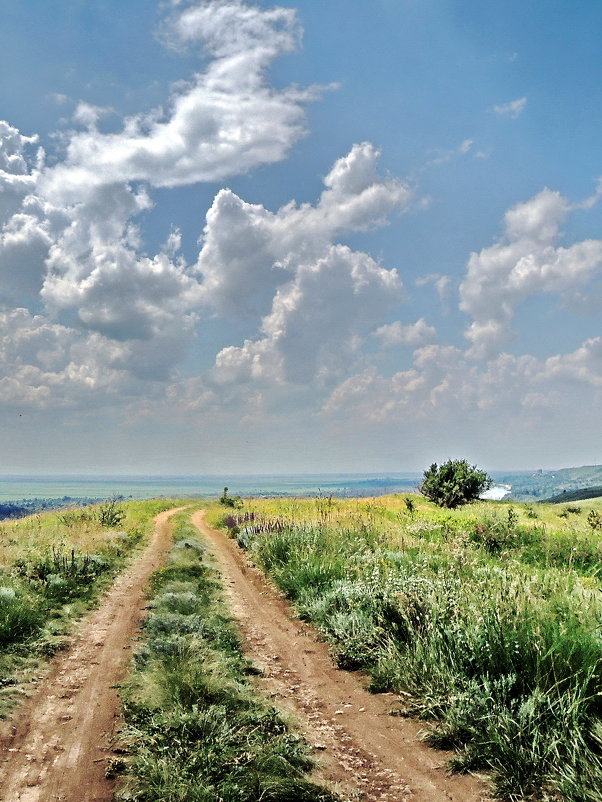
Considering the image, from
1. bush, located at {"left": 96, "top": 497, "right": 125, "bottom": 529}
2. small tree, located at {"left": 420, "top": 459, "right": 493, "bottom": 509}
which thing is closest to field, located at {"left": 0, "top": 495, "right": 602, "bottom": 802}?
bush, located at {"left": 96, "top": 497, "right": 125, "bottom": 529}

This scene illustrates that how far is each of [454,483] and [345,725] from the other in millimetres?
46622

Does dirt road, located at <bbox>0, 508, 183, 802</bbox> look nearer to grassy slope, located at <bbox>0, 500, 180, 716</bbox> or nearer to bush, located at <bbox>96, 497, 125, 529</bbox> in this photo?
grassy slope, located at <bbox>0, 500, 180, 716</bbox>

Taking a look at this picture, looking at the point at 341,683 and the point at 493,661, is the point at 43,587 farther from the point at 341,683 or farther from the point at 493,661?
A: the point at 493,661

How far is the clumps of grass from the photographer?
16.2 feet

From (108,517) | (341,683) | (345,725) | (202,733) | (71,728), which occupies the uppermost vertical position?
(202,733)

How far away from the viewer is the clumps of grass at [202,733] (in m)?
4.93

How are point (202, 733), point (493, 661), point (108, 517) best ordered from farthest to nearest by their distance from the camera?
1. point (108, 517)
2. point (493, 661)
3. point (202, 733)

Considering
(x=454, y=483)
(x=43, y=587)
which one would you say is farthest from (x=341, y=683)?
(x=454, y=483)

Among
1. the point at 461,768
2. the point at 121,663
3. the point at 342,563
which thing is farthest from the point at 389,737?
the point at 342,563

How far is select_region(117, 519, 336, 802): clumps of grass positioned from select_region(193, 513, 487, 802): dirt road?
43 cm

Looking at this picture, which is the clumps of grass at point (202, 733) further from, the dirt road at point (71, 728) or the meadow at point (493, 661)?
the meadow at point (493, 661)

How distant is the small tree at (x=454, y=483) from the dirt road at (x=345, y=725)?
4155 centimetres

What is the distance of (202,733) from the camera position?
5824mm

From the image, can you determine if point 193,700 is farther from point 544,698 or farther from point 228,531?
point 228,531
